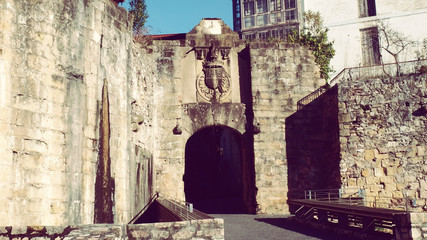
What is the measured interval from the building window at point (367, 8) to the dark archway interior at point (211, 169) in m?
9.62

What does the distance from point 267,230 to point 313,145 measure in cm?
511

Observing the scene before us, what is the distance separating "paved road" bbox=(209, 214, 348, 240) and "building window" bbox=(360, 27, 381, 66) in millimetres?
14259

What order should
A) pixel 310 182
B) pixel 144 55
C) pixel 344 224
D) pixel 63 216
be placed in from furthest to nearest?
1. pixel 310 182
2. pixel 144 55
3. pixel 344 224
4. pixel 63 216

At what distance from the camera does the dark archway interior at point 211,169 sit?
2189 cm

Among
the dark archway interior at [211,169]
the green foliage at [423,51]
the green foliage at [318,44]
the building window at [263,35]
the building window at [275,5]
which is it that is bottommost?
the dark archway interior at [211,169]

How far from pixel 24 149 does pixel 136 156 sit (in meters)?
3.72

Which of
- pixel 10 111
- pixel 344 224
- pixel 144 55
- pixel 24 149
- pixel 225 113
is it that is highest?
pixel 144 55

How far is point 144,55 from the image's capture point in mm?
12344

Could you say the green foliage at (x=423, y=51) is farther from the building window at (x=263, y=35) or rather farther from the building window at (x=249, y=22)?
the building window at (x=249, y=22)

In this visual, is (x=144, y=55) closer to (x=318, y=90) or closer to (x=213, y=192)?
(x=318, y=90)

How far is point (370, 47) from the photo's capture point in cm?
2395

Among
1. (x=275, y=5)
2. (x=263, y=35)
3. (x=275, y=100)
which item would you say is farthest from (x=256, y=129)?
(x=275, y=5)

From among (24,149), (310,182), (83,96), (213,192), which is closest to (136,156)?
(83,96)

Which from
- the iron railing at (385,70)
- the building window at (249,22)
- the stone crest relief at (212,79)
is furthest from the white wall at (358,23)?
the stone crest relief at (212,79)
